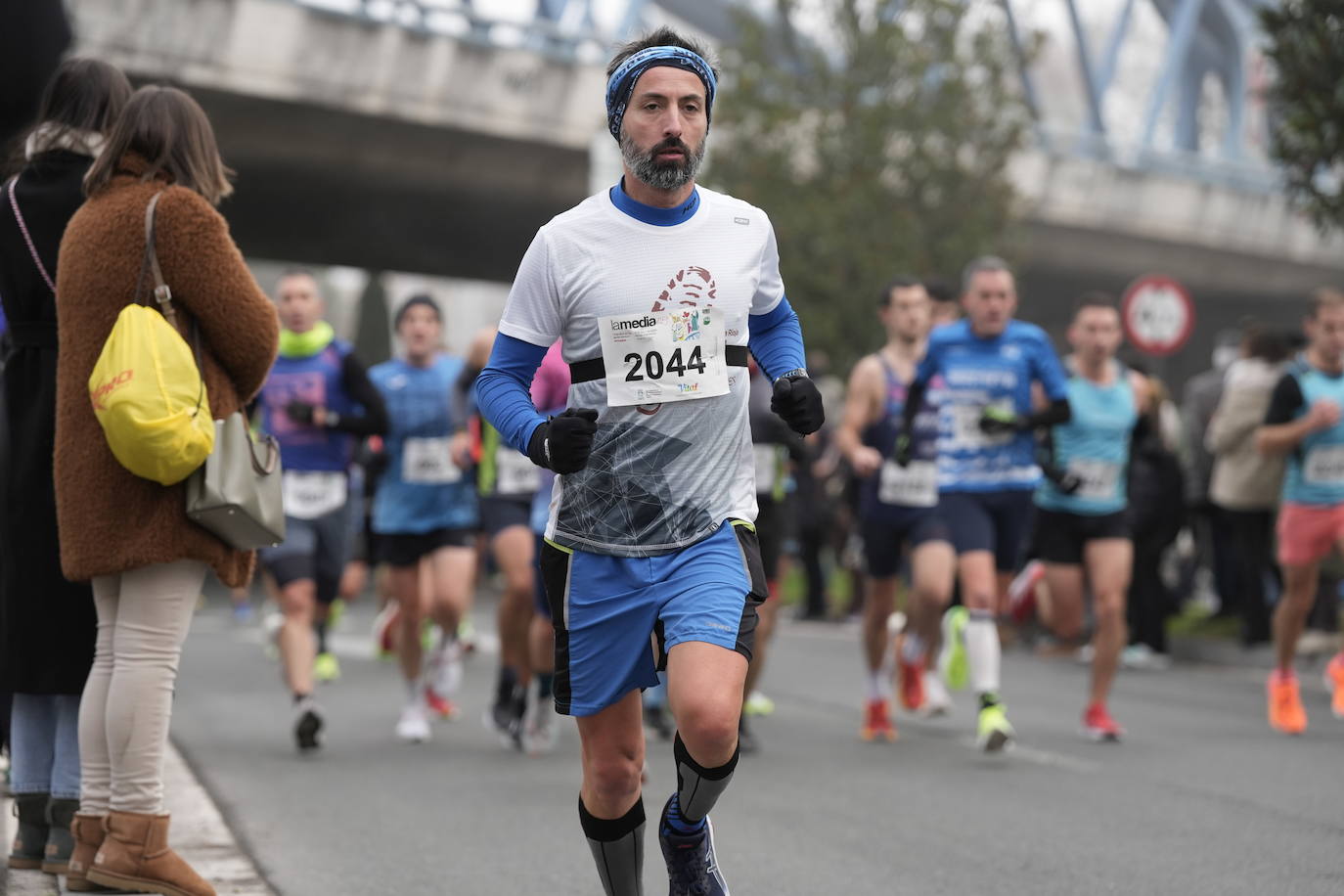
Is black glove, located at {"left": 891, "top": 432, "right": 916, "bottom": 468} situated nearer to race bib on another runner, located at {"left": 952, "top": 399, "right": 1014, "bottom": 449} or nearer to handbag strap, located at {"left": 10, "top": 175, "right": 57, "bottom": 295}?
race bib on another runner, located at {"left": 952, "top": 399, "right": 1014, "bottom": 449}

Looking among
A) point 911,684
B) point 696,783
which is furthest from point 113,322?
point 911,684

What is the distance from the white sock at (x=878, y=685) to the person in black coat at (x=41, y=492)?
4918mm

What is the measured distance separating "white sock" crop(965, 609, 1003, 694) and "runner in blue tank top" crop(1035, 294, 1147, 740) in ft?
2.23

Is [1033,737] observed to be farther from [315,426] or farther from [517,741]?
[315,426]

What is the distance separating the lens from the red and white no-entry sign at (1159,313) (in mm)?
17578

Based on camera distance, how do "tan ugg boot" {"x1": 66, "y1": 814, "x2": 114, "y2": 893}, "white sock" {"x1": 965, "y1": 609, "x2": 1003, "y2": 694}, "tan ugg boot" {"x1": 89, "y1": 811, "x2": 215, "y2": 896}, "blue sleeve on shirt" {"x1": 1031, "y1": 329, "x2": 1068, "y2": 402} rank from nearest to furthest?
"tan ugg boot" {"x1": 89, "y1": 811, "x2": 215, "y2": 896} < "tan ugg boot" {"x1": 66, "y1": 814, "x2": 114, "y2": 893} < "white sock" {"x1": 965, "y1": 609, "x2": 1003, "y2": 694} < "blue sleeve on shirt" {"x1": 1031, "y1": 329, "x2": 1068, "y2": 402}

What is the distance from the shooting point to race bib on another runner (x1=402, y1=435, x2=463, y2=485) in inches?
397

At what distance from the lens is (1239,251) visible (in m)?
41.2

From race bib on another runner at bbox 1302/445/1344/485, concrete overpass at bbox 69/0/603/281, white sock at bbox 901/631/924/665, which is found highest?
concrete overpass at bbox 69/0/603/281

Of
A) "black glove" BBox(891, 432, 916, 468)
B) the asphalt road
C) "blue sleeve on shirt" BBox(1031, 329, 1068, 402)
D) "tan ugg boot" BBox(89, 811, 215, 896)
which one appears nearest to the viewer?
"tan ugg boot" BBox(89, 811, 215, 896)

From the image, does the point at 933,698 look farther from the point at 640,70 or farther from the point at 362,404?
the point at 640,70

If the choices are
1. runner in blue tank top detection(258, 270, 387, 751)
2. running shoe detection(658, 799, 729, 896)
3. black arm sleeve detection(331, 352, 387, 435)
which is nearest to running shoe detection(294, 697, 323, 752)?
runner in blue tank top detection(258, 270, 387, 751)

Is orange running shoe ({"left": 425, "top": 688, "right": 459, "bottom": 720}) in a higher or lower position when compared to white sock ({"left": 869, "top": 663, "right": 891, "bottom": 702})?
lower

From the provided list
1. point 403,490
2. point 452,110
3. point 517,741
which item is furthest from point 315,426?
point 452,110
